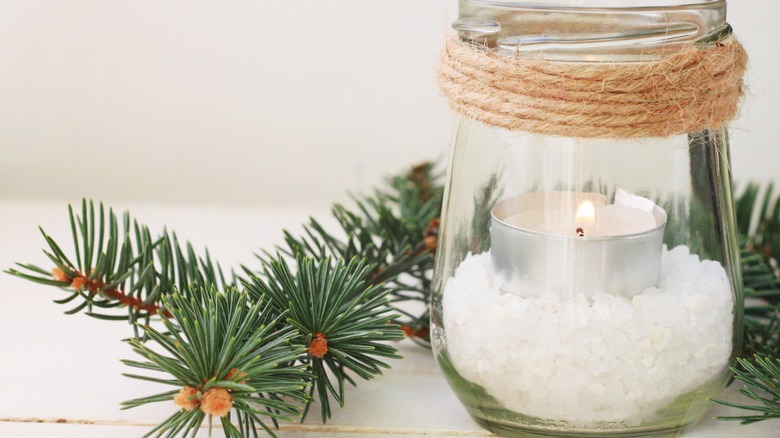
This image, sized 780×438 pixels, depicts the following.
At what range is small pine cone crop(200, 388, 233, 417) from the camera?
0.38m

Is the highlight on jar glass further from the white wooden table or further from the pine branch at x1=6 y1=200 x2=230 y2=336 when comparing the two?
the pine branch at x1=6 y1=200 x2=230 y2=336

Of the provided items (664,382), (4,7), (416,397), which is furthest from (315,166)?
(664,382)

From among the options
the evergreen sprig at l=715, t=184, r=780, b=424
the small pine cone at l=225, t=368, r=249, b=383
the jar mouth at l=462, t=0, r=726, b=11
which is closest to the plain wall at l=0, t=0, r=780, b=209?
the evergreen sprig at l=715, t=184, r=780, b=424

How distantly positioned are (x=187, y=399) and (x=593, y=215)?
0.21 m

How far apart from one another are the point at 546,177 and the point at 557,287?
54 millimetres

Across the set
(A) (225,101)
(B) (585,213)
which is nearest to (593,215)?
(B) (585,213)

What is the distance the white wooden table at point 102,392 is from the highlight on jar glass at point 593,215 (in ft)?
0.13

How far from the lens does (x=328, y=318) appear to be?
44cm

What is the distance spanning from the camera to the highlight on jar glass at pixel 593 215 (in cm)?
40

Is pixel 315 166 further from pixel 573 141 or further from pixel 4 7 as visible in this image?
pixel 573 141

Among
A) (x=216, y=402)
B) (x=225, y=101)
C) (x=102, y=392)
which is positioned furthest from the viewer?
(x=225, y=101)

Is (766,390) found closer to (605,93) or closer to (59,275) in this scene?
(605,93)

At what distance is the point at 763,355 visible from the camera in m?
0.48

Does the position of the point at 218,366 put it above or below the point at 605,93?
below
